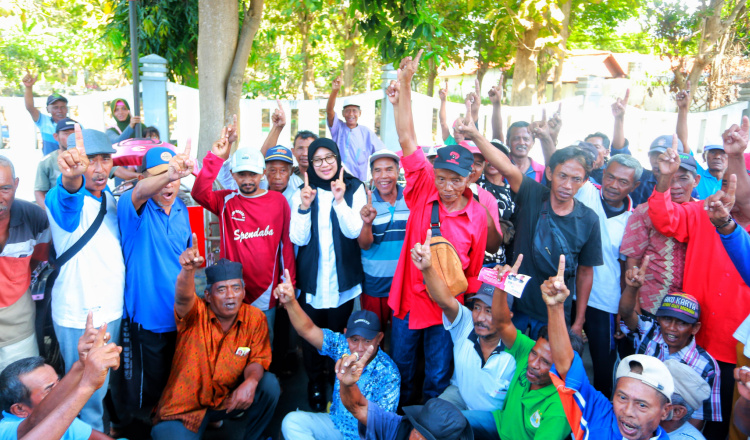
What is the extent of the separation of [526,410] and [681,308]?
113 centimetres

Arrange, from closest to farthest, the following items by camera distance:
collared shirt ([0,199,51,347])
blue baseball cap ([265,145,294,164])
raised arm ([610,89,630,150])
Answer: collared shirt ([0,199,51,347]) < blue baseball cap ([265,145,294,164]) < raised arm ([610,89,630,150])

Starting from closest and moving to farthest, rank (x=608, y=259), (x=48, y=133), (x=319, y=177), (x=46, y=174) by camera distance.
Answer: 1. (x=608, y=259)
2. (x=319, y=177)
3. (x=46, y=174)
4. (x=48, y=133)

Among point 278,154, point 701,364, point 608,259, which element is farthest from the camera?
point 278,154

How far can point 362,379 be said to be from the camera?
3215 millimetres

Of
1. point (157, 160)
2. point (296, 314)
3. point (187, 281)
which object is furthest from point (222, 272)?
point (157, 160)

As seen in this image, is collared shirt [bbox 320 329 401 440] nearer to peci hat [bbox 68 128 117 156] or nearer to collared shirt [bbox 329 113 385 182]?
peci hat [bbox 68 128 117 156]

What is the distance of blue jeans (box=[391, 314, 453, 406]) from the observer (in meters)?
3.39

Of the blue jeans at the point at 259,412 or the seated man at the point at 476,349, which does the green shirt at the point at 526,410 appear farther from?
the blue jeans at the point at 259,412

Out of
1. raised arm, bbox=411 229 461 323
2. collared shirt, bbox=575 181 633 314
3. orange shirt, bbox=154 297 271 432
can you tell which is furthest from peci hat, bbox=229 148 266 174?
collared shirt, bbox=575 181 633 314

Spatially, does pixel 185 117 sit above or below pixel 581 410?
above

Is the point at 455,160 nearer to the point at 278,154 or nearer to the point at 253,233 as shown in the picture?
the point at 253,233

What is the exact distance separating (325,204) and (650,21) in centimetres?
999

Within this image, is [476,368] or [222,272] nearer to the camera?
[476,368]

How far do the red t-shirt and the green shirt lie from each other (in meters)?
1.71
